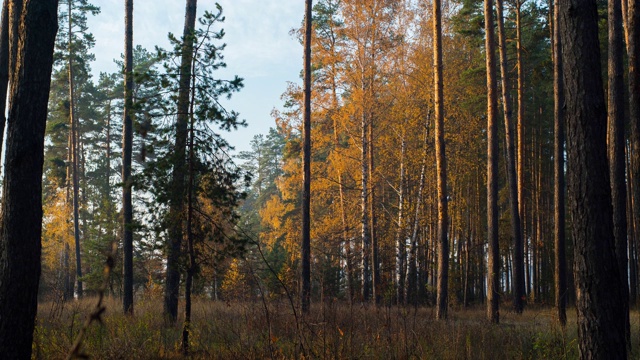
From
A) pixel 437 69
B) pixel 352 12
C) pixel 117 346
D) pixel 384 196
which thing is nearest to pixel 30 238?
pixel 117 346

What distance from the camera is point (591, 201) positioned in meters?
5.28

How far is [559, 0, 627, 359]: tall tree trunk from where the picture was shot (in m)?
5.24

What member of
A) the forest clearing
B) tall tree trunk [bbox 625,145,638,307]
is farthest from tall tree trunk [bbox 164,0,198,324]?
tall tree trunk [bbox 625,145,638,307]

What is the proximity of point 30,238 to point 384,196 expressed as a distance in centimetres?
2222

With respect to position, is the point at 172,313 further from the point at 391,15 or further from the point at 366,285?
the point at 391,15

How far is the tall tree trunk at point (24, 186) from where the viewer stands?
5.87 metres

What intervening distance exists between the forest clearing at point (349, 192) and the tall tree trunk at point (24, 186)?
0.02 m

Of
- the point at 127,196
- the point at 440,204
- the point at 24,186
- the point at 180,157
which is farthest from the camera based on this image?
the point at 440,204

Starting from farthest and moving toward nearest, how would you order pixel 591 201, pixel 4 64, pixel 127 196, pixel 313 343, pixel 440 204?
1. pixel 440 204
2. pixel 127 196
3. pixel 4 64
4. pixel 313 343
5. pixel 591 201

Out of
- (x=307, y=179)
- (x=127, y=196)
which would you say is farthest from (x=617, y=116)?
(x=127, y=196)

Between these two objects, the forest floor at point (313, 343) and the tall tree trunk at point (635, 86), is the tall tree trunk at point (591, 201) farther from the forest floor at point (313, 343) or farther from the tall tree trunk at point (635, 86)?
Result: the tall tree trunk at point (635, 86)

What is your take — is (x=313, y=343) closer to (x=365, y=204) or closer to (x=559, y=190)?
(x=559, y=190)

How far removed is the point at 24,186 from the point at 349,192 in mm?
19742

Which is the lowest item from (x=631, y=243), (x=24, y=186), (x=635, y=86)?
(x=631, y=243)
